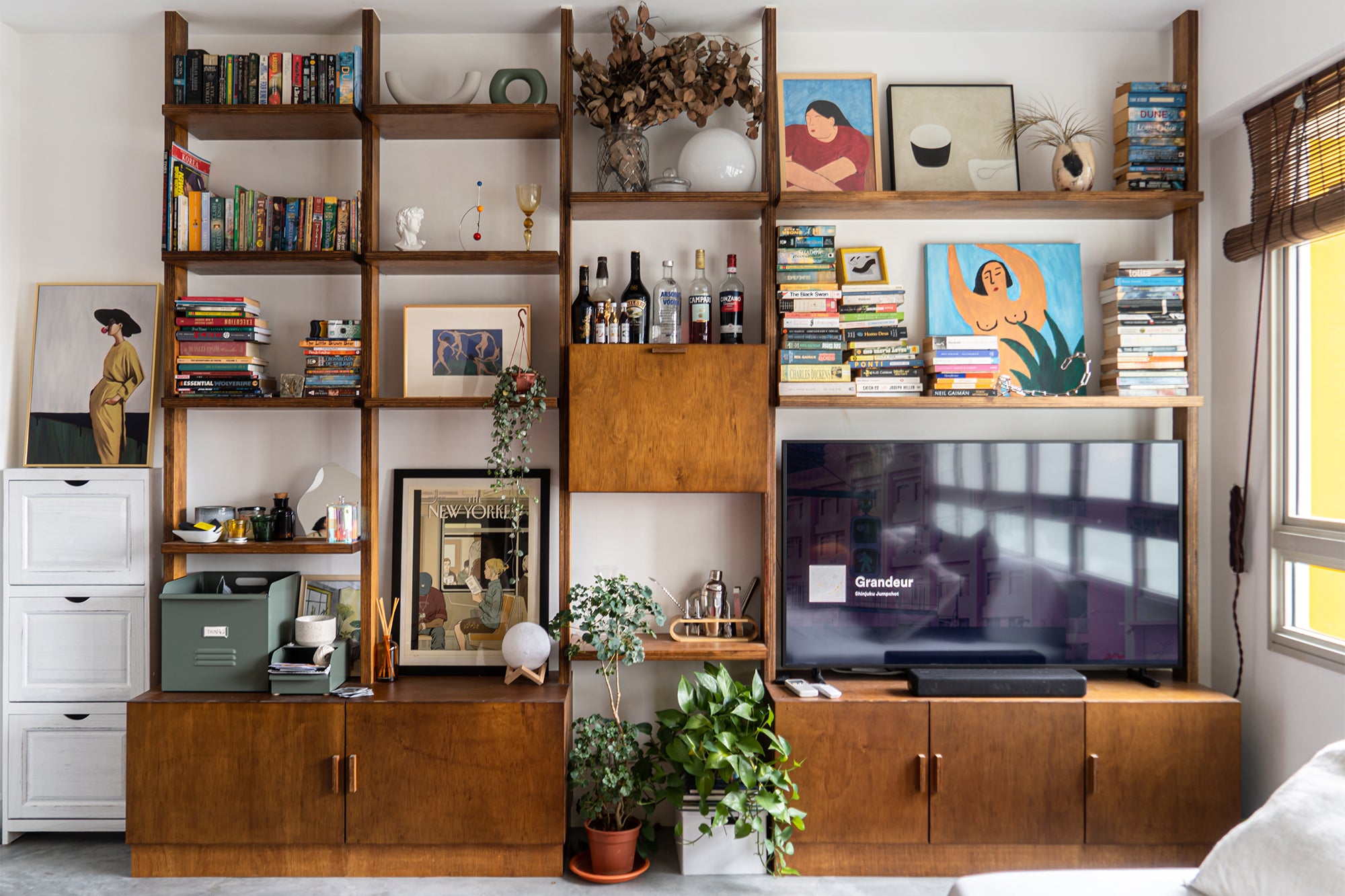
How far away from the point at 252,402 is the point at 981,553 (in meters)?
2.56

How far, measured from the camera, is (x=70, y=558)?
2.87 meters

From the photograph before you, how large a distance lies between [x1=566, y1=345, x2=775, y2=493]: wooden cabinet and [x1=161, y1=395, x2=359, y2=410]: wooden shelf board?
31.6 inches

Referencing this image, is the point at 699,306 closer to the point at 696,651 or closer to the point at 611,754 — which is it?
the point at 696,651

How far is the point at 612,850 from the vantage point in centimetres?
261

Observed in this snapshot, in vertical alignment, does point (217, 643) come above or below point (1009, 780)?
above

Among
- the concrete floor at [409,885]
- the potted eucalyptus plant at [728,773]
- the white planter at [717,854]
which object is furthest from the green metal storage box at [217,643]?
the white planter at [717,854]

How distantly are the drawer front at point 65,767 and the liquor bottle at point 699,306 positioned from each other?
2463mm

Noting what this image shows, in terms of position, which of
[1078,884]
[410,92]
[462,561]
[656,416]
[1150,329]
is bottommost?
[1078,884]

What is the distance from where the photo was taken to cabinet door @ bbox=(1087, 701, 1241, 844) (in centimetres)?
260

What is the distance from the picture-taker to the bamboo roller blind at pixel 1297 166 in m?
2.43

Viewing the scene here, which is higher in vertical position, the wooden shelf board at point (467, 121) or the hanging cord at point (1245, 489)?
the wooden shelf board at point (467, 121)

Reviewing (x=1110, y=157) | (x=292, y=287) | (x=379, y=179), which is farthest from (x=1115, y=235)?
(x=292, y=287)

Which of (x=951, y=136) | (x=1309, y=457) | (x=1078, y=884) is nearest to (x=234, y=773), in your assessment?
(x=1078, y=884)

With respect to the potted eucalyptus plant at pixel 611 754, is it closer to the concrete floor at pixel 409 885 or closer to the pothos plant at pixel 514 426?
the concrete floor at pixel 409 885
